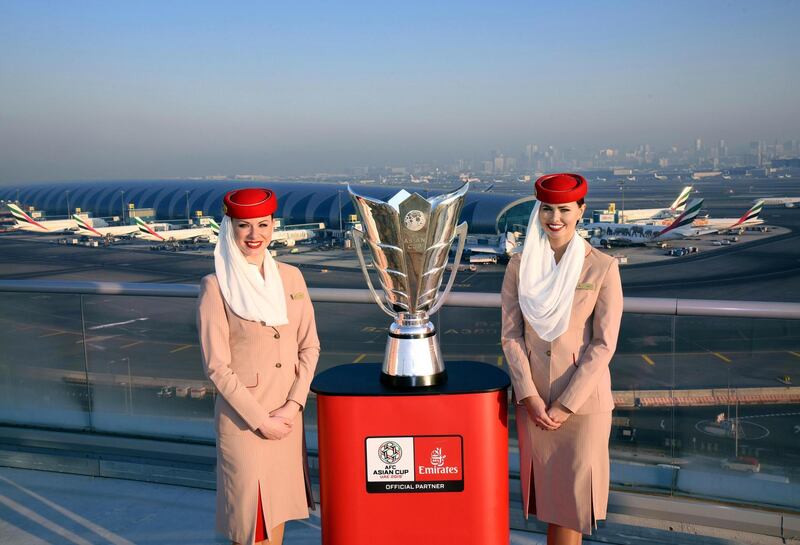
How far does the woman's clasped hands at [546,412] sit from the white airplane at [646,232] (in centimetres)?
4356

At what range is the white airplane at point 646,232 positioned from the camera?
44.1 meters

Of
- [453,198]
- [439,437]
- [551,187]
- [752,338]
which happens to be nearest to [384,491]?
[439,437]

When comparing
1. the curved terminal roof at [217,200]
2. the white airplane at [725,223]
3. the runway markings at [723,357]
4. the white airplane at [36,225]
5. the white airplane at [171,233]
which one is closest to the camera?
the runway markings at [723,357]

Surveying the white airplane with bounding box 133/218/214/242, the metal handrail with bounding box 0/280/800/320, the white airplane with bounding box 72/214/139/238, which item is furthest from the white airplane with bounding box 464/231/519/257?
the metal handrail with bounding box 0/280/800/320

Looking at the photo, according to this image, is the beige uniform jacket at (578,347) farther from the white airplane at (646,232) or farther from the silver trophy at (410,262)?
the white airplane at (646,232)

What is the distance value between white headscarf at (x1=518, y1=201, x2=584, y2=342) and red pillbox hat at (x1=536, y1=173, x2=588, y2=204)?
0.13 feet

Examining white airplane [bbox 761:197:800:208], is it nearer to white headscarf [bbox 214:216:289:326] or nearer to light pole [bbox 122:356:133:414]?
light pole [bbox 122:356:133:414]

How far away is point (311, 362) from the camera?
7.34ft

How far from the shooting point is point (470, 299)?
327cm

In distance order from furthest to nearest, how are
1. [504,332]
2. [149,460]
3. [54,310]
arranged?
[54,310]
[149,460]
[504,332]

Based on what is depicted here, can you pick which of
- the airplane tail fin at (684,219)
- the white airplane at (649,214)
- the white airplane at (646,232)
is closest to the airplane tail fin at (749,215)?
the white airplane at (646,232)

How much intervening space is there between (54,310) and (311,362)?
8.33 feet

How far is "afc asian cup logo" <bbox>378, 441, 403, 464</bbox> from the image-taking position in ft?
6.73

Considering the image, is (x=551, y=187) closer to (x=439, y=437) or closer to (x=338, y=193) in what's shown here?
(x=439, y=437)
